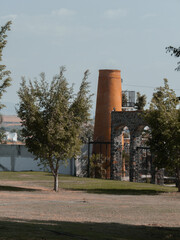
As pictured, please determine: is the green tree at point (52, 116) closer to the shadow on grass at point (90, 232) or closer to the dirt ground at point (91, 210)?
the dirt ground at point (91, 210)

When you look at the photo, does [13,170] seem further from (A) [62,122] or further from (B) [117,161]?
(A) [62,122]

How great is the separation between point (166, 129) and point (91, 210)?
11.1m

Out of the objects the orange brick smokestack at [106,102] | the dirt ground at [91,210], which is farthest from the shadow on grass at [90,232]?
the orange brick smokestack at [106,102]

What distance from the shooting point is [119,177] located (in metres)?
45.3

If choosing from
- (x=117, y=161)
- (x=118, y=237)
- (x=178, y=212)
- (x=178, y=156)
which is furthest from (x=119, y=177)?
(x=118, y=237)

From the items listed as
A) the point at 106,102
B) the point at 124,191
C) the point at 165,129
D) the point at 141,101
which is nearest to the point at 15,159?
the point at 106,102

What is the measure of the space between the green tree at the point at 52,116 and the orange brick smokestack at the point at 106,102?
1805 centimetres

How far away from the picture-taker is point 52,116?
1121 inches

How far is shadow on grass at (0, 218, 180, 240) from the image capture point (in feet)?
35.0

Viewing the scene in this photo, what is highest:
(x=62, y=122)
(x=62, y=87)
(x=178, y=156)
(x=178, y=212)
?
(x=62, y=87)

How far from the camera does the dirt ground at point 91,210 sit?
1658 centimetres

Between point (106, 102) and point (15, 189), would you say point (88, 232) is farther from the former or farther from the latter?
point (106, 102)

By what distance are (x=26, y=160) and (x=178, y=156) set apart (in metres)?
19.7

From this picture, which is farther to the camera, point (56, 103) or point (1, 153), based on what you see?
point (1, 153)
